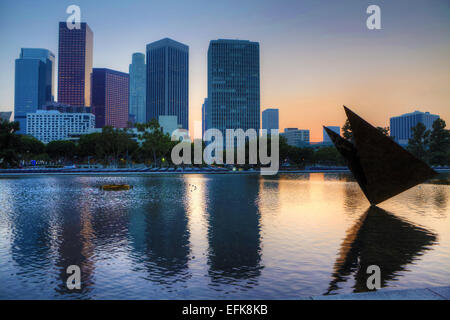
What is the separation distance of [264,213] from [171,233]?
231 inches

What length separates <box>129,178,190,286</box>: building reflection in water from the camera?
757 centimetres

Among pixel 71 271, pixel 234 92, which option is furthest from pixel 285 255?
pixel 234 92

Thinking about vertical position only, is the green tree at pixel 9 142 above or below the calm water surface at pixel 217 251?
above

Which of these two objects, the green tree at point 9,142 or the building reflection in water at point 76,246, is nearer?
the building reflection in water at point 76,246

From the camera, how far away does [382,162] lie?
1661 cm

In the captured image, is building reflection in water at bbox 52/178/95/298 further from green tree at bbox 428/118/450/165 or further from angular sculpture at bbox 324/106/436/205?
green tree at bbox 428/118/450/165

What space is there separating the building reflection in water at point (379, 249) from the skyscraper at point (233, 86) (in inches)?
6514

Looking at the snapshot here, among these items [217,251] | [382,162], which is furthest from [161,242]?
[382,162]

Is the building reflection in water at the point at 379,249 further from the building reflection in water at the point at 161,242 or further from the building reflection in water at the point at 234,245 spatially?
the building reflection in water at the point at 161,242

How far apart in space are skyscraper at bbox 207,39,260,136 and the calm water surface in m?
163

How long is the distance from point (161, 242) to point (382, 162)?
12034 mm

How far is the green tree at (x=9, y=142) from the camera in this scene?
56.1 m

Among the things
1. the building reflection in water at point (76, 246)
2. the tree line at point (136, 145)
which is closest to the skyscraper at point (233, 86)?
the tree line at point (136, 145)

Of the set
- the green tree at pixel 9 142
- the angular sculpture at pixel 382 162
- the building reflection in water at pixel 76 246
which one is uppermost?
the green tree at pixel 9 142
